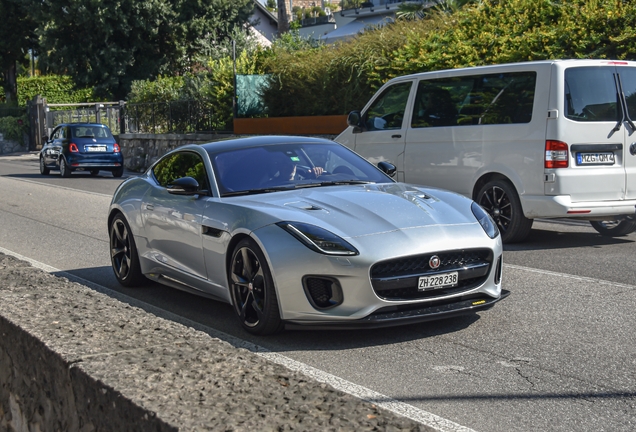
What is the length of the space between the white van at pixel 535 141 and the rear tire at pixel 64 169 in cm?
1653

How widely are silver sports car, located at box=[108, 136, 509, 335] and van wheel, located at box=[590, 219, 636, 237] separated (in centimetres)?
458

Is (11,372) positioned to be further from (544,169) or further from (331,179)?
(544,169)

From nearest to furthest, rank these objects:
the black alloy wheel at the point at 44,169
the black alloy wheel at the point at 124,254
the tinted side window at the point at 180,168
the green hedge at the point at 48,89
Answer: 1. the tinted side window at the point at 180,168
2. the black alloy wheel at the point at 124,254
3. the black alloy wheel at the point at 44,169
4. the green hedge at the point at 48,89

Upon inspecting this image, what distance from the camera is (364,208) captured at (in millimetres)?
6234

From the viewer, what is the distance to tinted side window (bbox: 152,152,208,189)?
7.40 m

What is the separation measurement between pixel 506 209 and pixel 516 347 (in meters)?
4.92

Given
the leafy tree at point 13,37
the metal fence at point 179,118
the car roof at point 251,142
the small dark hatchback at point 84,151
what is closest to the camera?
the car roof at point 251,142

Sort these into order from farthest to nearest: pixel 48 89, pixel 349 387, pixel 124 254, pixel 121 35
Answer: pixel 48 89
pixel 121 35
pixel 124 254
pixel 349 387

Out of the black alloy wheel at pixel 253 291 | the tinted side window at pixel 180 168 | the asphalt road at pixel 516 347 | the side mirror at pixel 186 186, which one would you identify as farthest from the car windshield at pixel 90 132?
the black alloy wheel at pixel 253 291

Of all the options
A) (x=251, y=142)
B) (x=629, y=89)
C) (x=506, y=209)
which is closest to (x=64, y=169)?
(x=506, y=209)

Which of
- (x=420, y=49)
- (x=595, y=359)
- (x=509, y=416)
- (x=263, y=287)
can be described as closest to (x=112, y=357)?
(x=509, y=416)

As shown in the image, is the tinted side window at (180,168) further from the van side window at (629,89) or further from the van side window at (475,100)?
the van side window at (629,89)

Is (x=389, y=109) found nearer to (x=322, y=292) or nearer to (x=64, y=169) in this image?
(x=322, y=292)

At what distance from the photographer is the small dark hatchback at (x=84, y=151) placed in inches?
1014
